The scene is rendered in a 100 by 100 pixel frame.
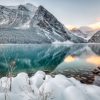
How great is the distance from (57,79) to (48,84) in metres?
0.93

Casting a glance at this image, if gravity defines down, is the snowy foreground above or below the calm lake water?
above

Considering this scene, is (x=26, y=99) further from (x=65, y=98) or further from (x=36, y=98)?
(x=65, y=98)

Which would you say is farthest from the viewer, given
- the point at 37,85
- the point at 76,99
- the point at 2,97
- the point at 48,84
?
the point at 37,85

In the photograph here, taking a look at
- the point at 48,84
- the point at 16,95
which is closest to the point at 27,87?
the point at 48,84

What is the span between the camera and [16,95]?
716 cm

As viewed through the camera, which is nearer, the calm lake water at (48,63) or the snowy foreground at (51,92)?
the snowy foreground at (51,92)

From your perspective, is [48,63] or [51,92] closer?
[51,92]

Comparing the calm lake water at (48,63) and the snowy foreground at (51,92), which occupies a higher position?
the snowy foreground at (51,92)

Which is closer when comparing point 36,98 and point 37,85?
point 36,98

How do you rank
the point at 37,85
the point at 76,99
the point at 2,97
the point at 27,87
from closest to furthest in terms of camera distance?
the point at 2,97 → the point at 76,99 → the point at 27,87 → the point at 37,85

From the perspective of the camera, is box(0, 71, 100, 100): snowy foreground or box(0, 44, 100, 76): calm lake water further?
box(0, 44, 100, 76): calm lake water

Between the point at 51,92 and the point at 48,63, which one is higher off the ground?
the point at 51,92

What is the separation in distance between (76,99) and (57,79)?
189 centimetres

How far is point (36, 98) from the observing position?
7180 mm
